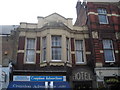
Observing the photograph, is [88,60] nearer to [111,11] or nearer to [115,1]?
[111,11]

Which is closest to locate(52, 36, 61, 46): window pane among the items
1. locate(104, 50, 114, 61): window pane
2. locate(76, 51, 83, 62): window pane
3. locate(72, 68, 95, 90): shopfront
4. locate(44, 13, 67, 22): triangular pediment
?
locate(44, 13, 67, 22): triangular pediment

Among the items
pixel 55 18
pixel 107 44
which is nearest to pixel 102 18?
pixel 107 44

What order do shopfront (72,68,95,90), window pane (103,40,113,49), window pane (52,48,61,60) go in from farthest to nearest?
window pane (103,40,113,49), window pane (52,48,61,60), shopfront (72,68,95,90)

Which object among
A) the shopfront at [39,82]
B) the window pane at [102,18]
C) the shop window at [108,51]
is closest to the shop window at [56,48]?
the shopfront at [39,82]

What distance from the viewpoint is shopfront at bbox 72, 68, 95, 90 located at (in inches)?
532

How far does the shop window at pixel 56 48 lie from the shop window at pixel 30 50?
1903 mm

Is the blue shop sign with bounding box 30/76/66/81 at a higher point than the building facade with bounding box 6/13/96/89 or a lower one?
lower

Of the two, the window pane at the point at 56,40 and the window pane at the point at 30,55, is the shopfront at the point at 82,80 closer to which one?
the window pane at the point at 56,40

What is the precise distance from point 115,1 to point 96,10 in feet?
8.28

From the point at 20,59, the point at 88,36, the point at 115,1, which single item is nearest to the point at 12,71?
the point at 20,59

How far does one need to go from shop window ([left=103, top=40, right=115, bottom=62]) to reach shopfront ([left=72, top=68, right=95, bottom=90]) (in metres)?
2.34

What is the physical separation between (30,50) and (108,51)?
714cm

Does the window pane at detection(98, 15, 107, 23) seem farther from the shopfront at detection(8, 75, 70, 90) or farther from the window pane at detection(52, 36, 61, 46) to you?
the shopfront at detection(8, 75, 70, 90)

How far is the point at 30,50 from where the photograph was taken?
1457 cm
